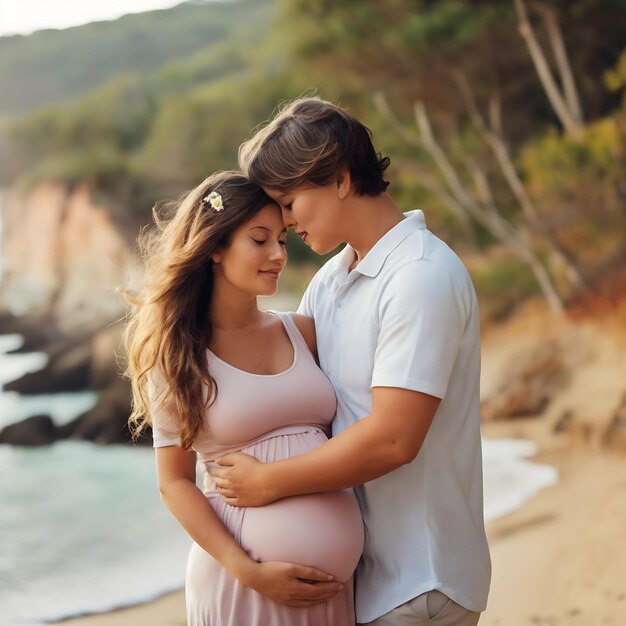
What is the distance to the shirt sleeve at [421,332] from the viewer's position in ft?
5.51

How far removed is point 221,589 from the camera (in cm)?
183

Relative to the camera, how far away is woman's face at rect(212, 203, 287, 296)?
1962mm

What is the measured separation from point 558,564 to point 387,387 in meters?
3.42

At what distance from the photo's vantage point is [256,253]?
6.45 ft

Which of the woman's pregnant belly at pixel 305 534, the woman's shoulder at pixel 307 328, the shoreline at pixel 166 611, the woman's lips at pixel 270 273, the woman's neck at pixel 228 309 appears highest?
the woman's lips at pixel 270 273

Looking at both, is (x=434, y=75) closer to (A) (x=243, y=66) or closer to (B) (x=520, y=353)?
(B) (x=520, y=353)

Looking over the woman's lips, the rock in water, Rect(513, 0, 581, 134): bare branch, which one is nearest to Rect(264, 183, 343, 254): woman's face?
the woman's lips

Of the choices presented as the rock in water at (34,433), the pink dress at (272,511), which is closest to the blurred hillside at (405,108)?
the rock in water at (34,433)

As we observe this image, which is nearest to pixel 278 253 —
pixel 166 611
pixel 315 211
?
pixel 315 211

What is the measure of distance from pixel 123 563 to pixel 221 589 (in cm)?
533

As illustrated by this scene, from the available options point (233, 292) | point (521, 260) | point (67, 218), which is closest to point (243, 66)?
point (67, 218)

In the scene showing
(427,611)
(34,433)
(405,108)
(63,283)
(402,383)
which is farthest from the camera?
(63,283)

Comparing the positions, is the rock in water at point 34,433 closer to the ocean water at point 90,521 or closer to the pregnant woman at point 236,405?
the ocean water at point 90,521

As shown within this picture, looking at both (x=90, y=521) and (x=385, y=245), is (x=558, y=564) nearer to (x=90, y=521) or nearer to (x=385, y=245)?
(x=385, y=245)
